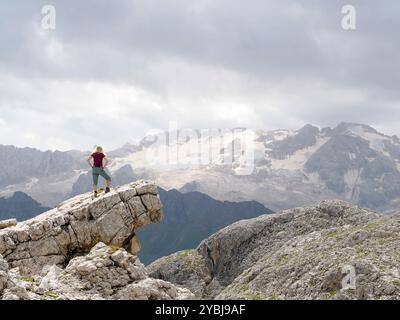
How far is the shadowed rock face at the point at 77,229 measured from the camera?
159 feet

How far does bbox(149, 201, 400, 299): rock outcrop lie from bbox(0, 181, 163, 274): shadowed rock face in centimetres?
1164

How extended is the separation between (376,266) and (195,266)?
3311 centimetres

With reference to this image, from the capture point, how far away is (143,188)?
5419cm

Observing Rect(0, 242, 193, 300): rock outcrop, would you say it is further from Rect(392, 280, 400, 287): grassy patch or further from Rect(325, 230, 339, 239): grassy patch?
Rect(392, 280, 400, 287): grassy patch

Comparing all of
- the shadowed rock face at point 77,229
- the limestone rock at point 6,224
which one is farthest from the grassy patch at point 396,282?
the limestone rock at point 6,224

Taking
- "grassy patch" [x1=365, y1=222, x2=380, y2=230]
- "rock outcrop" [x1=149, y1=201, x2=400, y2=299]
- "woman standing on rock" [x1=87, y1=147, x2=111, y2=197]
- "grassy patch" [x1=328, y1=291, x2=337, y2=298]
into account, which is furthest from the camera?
"woman standing on rock" [x1=87, y1=147, x2=111, y2=197]

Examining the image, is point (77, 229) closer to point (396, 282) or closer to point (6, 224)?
point (6, 224)

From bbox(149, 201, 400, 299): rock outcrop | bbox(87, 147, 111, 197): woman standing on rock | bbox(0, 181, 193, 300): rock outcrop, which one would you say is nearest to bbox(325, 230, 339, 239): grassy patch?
bbox(149, 201, 400, 299): rock outcrop

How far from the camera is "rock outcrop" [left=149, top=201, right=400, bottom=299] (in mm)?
32500

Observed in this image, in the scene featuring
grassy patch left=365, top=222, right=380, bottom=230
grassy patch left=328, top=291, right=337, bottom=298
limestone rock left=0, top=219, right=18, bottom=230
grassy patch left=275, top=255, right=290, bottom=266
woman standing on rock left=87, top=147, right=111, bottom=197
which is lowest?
grassy patch left=275, top=255, right=290, bottom=266

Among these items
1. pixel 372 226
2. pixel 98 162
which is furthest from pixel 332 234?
pixel 98 162
